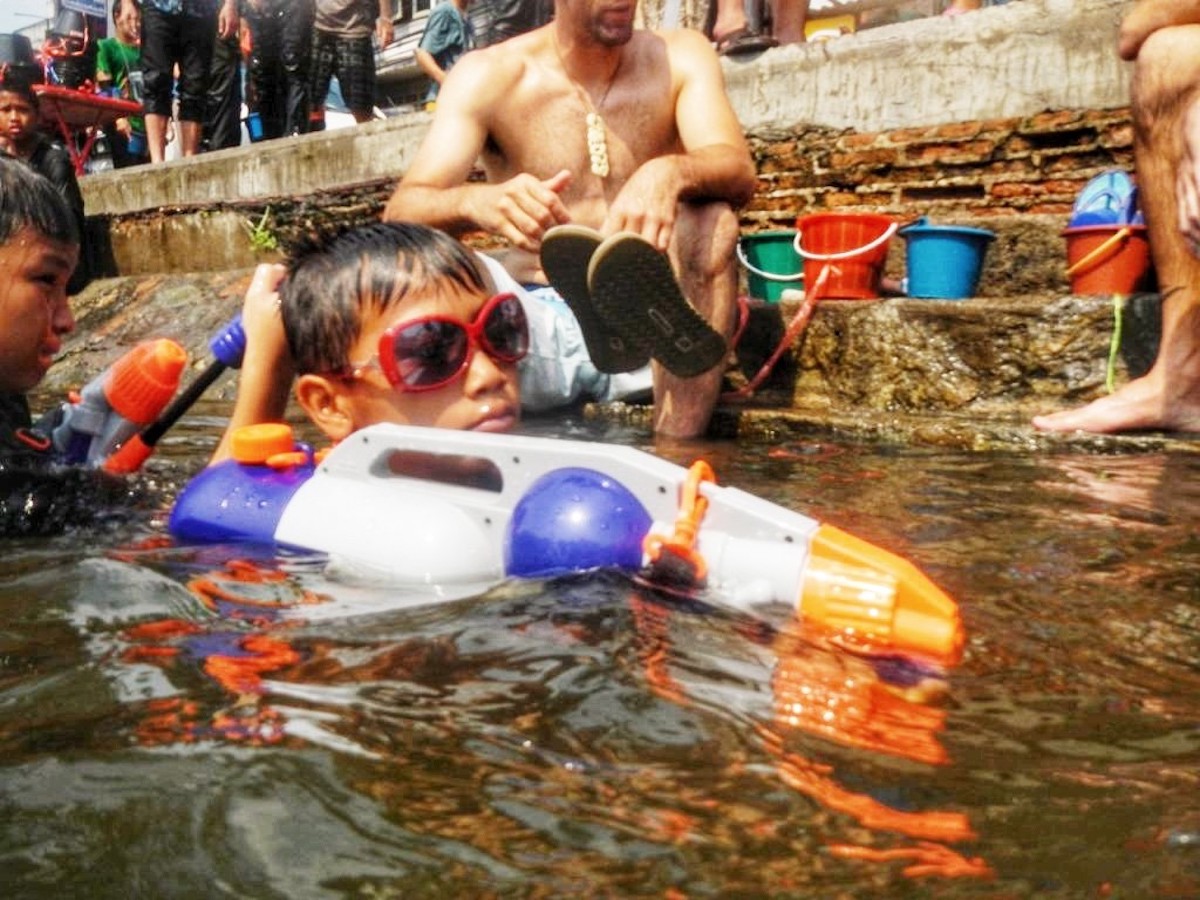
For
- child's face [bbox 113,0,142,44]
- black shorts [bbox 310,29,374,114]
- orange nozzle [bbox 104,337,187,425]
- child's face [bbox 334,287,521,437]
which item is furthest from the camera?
child's face [bbox 113,0,142,44]

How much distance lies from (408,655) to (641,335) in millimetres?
1937

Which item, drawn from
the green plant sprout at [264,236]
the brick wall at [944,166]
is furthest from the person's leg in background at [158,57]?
the brick wall at [944,166]

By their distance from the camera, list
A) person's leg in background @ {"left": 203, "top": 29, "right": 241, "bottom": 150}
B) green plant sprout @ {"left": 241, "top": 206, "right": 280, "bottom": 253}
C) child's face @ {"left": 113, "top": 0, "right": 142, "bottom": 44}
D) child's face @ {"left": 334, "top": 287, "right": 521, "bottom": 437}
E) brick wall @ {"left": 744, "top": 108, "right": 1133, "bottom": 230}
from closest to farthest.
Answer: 1. child's face @ {"left": 334, "top": 287, "right": 521, "bottom": 437}
2. brick wall @ {"left": 744, "top": 108, "right": 1133, "bottom": 230}
3. green plant sprout @ {"left": 241, "top": 206, "right": 280, "bottom": 253}
4. person's leg in background @ {"left": 203, "top": 29, "right": 241, "bottom": 150}
5. child's face @ {"left": 113, "top": 0, "right": 142, "bottom": 44}

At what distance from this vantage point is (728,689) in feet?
4.82

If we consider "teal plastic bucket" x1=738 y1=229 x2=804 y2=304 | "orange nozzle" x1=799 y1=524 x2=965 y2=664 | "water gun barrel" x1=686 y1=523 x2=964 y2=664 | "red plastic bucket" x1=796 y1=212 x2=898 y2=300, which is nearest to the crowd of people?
"red plastic bucket" x1=796 y1=212 x2=898 y2=300

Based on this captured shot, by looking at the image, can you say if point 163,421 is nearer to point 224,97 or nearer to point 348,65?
point 348,65

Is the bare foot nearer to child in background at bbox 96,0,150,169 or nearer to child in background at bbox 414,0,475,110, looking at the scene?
child in background at bbox 414,0,475,110

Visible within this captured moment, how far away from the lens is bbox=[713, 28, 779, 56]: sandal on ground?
6.12m

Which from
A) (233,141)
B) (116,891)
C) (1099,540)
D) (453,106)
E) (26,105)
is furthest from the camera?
(233,141)

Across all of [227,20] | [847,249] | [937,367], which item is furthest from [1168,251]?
[227,20]

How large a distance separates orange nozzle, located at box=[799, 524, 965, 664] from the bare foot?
2010mm

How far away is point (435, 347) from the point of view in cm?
262

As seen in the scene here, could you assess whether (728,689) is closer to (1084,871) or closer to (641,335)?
(1084,871)

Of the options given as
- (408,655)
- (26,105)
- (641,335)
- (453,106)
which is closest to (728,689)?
(408,655)
